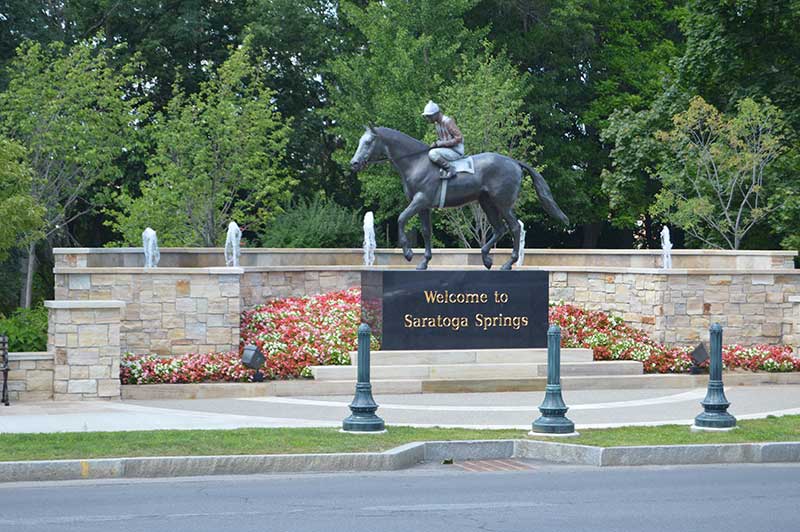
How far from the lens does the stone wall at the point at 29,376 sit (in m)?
17.4

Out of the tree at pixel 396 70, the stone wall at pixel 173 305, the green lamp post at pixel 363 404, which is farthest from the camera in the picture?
the tree at pixel 396 70

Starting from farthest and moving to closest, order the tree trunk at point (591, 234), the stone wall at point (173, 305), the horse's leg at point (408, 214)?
1. the tree trunk at point (591, 234)
2. the horse's leg at point (408, 214)
3. the stone wall at point (173, 305)

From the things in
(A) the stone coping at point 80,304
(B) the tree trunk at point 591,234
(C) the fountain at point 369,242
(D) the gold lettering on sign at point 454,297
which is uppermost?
(B) the tree trunk at point 591,234

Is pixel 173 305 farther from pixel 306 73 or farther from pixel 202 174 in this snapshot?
pixel 306 73

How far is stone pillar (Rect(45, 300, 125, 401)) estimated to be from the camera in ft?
57.0

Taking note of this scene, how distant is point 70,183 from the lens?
3547 cm

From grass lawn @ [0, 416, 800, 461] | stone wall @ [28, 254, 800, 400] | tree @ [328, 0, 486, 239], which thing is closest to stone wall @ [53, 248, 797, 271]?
stone wall @ [28, 254, 800, 400]

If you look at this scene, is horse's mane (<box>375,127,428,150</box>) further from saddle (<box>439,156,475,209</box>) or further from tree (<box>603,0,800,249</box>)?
tree (<box>603,0,800,249</box>)

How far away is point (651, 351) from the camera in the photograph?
21906mm

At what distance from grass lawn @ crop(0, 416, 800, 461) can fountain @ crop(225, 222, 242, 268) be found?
9.91 meters

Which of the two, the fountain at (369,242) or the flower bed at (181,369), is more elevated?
the fountain at (369,242)

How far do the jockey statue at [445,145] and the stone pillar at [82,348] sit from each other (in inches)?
254

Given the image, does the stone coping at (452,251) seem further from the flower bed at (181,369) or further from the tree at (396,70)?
the tree at (396,70)

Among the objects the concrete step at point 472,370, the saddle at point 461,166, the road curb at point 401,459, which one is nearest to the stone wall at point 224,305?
the concrete step at point 472,370
